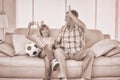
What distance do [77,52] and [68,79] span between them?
0.48 meters

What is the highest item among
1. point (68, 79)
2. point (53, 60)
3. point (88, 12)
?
point (88, 12)

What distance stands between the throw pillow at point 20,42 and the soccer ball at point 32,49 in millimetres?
129

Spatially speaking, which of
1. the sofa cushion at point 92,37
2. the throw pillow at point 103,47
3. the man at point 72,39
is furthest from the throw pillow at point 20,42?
the throw pillow at point 103,47

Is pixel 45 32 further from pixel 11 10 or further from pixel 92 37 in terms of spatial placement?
pixel 11 10

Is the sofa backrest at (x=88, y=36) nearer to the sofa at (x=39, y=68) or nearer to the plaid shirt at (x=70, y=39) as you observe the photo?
the plaid shirt at (x=70, y=39)

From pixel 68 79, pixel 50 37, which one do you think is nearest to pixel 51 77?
pixel 68 79

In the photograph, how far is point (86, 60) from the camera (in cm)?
344

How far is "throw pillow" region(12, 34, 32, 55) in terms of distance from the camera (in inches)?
151

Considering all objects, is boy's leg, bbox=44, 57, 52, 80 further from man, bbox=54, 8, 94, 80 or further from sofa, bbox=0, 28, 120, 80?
man, bbox=54, 8, 94, 80

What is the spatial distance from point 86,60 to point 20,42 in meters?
1.11

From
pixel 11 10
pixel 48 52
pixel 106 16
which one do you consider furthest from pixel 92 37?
pixel 11 10

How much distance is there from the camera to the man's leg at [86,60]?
336cm

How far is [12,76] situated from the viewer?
3.39 metres

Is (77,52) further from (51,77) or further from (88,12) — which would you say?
(88,12)
